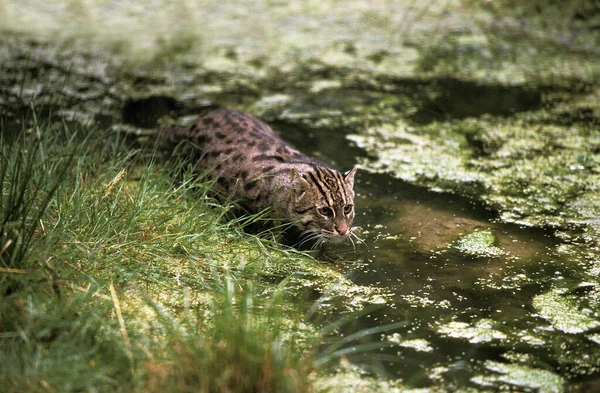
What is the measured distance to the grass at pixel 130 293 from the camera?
2.96 metres

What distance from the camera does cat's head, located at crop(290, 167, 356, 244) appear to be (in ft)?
14.8

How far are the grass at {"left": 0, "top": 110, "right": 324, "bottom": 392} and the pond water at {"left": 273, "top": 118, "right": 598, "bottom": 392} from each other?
450 mm

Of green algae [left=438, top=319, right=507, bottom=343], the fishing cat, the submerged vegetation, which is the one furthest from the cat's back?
green algae [left=438, top=319, right=507, bottom=343]

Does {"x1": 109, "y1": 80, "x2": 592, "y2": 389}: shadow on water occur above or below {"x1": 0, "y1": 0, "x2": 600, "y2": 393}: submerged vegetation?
below

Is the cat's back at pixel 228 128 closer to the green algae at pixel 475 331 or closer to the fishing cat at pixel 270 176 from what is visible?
the fishing cat at pixel 270 176

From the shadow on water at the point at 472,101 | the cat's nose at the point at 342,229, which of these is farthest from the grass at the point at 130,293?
the shadow on water at the point at 472,101

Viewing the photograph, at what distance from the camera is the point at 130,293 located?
373 cm

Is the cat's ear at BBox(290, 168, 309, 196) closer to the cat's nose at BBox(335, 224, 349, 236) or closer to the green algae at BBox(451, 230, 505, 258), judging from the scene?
the cat's nose at BBox(335, 224, 349, 236)

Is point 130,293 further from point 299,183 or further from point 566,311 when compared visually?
point 566,311

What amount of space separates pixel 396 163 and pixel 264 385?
10.3 feet

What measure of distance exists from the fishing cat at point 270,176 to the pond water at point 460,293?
224mm

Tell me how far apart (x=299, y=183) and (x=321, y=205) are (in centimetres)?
18

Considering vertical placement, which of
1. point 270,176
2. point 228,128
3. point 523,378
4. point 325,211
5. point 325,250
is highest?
point 228,128

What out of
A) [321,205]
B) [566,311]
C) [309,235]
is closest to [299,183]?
[321,205]
